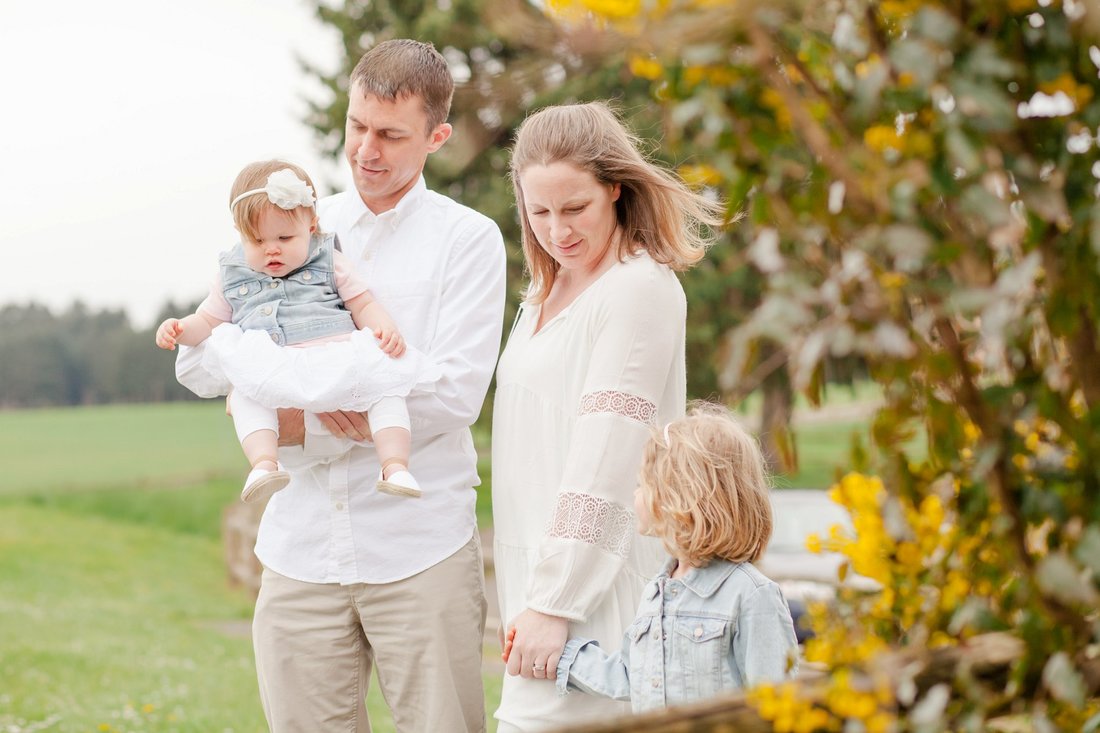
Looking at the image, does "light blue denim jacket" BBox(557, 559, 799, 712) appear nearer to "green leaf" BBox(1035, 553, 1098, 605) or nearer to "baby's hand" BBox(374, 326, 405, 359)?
"baby's hand" BBox(374, 326, 405, 359)

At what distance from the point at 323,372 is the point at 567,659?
0.89m

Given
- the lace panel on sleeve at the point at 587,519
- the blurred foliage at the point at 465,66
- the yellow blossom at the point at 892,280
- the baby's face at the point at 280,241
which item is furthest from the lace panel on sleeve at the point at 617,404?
the blurred foliage at the point at 465,66

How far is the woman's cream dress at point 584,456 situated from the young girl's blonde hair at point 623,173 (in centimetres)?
7

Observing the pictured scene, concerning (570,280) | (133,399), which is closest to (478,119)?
(570,280)

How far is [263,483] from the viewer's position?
103 inches

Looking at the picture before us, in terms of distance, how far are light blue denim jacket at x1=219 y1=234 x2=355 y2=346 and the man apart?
5.9 inches

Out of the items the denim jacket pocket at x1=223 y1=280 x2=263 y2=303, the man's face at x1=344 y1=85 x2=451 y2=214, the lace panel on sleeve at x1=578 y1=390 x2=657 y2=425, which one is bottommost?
the lace panel on sleeve at x1=578 y1=390 x2=657 y2=425

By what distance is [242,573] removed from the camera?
1355 cm

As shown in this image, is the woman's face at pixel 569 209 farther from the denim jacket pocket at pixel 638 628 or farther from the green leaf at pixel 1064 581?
the green leaf at pixel 1064 581

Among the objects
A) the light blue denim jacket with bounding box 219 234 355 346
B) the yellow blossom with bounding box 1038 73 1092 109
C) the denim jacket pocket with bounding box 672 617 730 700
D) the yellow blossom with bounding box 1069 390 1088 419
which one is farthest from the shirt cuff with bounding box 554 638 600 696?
the yellow blossom with bounding box 1038 73 1092 109

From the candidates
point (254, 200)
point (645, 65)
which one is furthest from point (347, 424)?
point (645, 65)

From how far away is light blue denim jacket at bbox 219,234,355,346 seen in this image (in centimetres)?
288

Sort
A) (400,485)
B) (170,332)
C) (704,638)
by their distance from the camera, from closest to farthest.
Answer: (704,638), (400,485), (170,332)

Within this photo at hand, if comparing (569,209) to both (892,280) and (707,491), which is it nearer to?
(707,491)
